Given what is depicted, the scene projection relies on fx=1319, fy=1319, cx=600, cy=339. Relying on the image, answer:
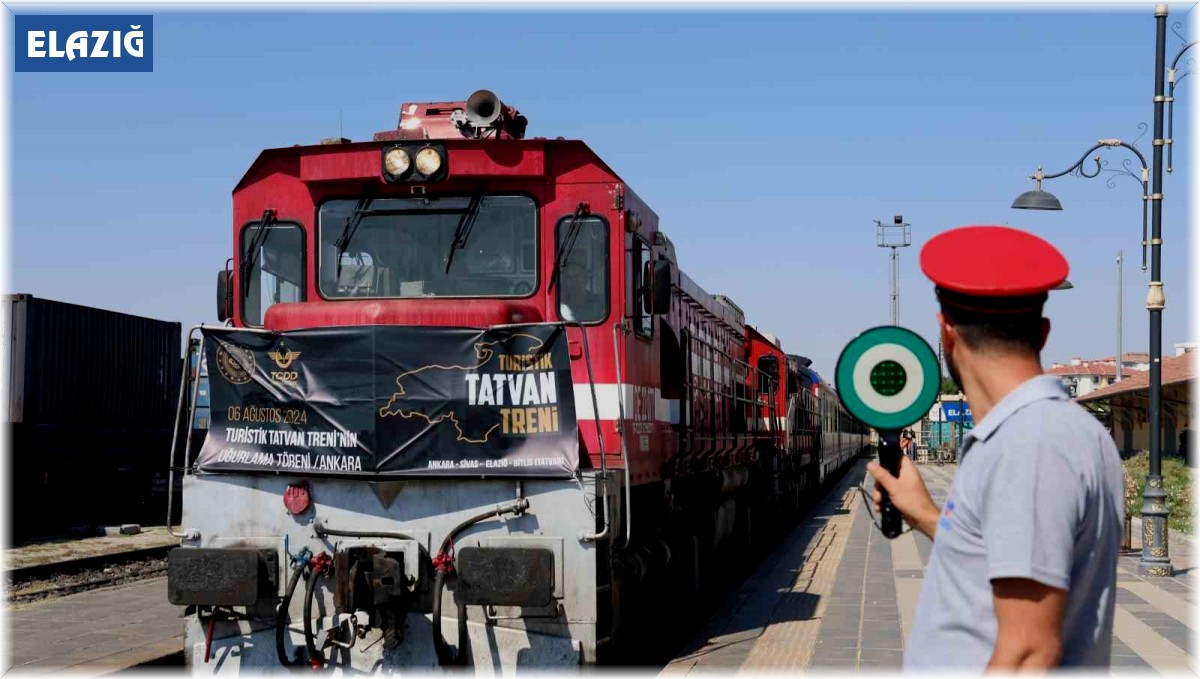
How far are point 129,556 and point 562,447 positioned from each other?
10781mm

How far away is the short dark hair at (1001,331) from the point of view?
2846 millimetres

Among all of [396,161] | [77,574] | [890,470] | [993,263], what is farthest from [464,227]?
[77,574]

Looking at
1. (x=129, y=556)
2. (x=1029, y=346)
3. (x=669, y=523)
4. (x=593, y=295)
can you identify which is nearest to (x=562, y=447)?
(x=593, y=295)

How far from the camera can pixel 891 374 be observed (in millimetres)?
3654

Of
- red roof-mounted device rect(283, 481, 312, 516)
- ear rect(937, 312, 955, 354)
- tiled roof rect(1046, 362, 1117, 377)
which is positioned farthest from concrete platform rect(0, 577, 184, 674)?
tiled roof rect(1046, 362, 1117, 377)

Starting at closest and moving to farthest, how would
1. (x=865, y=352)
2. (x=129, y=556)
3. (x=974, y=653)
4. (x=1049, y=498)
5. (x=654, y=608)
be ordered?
1. (x=1049, y=498)
2. (x=974, y=653)
3. (x=865, y=352)
4. (x=654, y=608)
5. (x=129, y=556)

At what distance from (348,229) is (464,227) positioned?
808 mm

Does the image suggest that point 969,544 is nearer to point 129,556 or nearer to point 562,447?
point 562,447

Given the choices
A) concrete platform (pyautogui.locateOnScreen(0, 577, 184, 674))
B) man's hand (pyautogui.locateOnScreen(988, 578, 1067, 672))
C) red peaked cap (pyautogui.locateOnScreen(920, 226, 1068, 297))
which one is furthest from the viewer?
concrete platform (pyautogui.locateOnScreen(0, 577, 184, 674))

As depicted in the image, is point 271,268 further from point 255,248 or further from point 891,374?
point 891,374

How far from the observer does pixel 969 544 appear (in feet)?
8.95

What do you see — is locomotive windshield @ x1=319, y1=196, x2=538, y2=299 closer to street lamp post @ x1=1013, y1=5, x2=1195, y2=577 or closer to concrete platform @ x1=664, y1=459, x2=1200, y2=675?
concrete platform @ x1=664, y1=459, x2=1200, y2=675

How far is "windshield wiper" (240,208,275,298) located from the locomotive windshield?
1.61 ft

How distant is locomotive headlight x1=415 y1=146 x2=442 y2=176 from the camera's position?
339 inches
